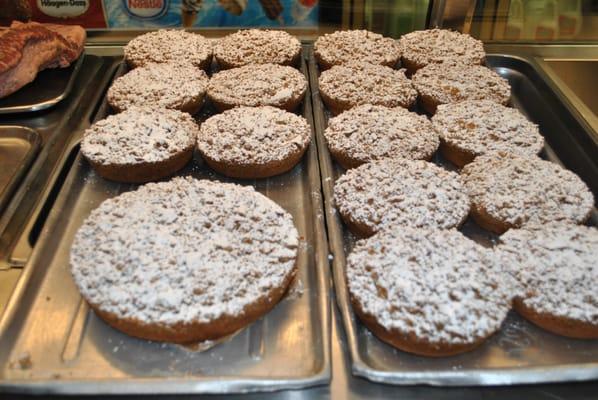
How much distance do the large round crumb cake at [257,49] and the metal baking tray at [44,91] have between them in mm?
660

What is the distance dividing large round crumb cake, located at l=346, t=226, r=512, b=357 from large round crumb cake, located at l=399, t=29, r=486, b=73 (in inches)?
45.2

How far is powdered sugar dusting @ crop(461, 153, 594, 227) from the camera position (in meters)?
1.61

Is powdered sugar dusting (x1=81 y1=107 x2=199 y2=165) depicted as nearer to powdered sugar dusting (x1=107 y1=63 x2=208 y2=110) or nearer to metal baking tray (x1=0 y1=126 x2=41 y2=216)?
powdered sugar dusting (x1=107 y1=63 x2=208 y2=110)

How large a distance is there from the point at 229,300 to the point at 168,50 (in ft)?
4.85

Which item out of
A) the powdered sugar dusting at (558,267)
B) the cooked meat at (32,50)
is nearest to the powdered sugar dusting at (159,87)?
the cooked meat at (32,50)

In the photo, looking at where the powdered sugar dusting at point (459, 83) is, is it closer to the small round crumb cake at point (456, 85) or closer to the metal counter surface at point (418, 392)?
the small round crumb cake at point (456, 85)

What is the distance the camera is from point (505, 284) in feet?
4.52

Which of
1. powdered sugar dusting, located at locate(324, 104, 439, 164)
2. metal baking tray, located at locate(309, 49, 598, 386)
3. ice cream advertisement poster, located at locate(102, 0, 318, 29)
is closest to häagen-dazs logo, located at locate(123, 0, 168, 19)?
ice cream advertisement poster, located at locate(102, 0, 318, 29)

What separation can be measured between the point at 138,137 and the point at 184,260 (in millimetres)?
658

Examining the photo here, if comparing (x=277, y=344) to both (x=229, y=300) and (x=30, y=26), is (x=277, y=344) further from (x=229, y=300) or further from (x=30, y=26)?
(x=30, y=26)

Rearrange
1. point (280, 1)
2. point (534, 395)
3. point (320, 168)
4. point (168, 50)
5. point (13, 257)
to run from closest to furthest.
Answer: point (534, 395)
point (13, 257)
point (320, 168)
point (168, 50)
point (280, 1)

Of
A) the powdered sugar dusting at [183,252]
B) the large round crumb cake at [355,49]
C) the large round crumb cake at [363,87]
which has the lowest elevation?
the powdered sugar dusting at [183,252]

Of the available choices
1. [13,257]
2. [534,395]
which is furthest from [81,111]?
[534,395]

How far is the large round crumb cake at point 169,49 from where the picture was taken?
7.69ft
